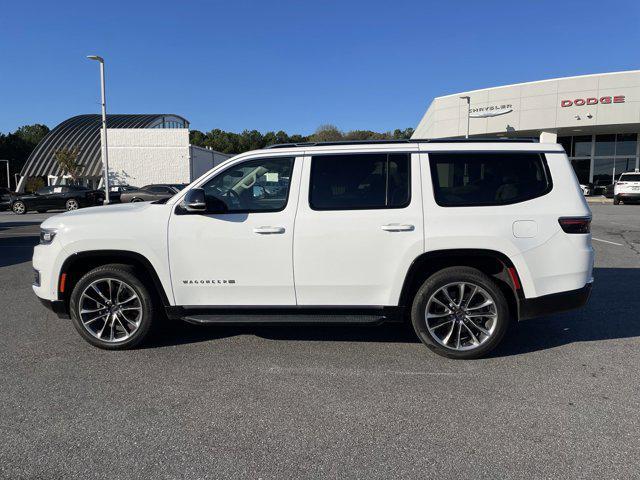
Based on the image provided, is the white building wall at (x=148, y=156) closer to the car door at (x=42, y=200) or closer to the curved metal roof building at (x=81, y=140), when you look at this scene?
the curved metal roof building at (x=81, y=140)

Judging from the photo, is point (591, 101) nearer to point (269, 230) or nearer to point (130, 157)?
point (269, 230)

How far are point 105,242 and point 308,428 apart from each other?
254 centimetres

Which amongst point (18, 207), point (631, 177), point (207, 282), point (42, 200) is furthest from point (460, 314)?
point (631, 177)

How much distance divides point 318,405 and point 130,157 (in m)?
48.5

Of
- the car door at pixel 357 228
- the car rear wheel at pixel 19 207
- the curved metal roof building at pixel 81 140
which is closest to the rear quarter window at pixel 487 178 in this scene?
the car door at pixel 357 228

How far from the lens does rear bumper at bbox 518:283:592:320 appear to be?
13.9ft

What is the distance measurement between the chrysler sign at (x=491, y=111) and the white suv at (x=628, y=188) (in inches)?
444

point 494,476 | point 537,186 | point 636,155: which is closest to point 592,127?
point 636,155

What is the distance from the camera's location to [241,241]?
428 cm

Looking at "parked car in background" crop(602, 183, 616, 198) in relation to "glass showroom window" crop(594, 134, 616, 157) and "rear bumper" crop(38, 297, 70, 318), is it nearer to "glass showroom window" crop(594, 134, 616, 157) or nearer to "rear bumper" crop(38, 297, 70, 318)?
"glass showroom window" crop(594, 134, 616, 157)

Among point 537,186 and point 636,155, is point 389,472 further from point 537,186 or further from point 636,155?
point 636,155

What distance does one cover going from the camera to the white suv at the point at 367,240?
13.7 ft

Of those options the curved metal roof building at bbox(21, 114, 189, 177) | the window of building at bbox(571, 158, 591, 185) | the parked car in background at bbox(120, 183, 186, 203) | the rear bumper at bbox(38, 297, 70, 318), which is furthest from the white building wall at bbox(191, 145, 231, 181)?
the rear bumper at bbox(38, 297, 70, 318)

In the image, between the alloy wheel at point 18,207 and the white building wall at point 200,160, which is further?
the white building wall at point 200,160
